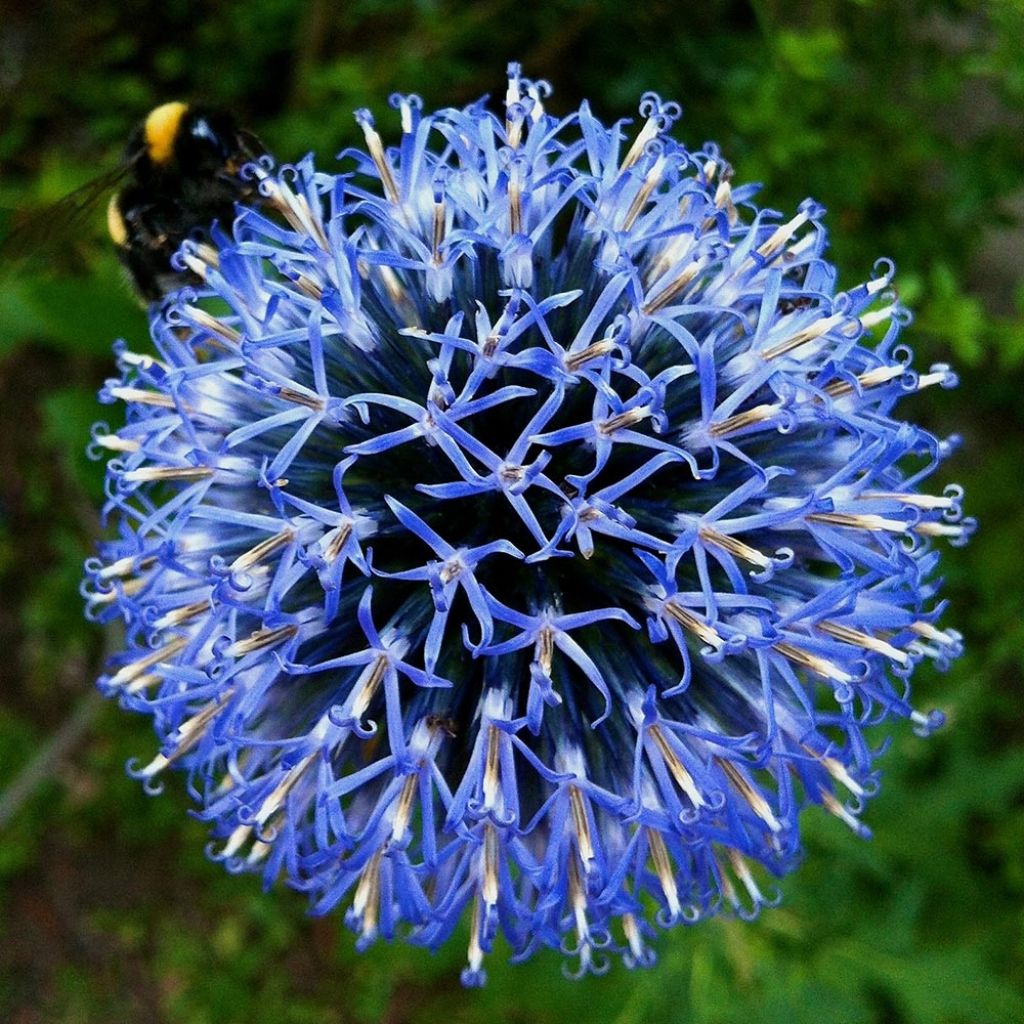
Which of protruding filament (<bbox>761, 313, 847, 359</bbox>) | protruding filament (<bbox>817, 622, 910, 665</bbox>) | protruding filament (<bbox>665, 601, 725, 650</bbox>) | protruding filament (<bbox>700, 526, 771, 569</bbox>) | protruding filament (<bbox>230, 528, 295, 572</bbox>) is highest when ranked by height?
protruding filament (<bbox>230, 528, 295, 572</bbox>)

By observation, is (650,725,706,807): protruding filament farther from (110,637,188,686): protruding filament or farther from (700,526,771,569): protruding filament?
(110,637,188,686): protruding filament

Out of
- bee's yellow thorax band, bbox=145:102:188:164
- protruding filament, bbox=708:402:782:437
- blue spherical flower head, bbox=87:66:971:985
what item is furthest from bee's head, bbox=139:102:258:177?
protruding filament, bbox=708:402:782:437

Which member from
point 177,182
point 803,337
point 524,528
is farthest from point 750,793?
point 177,182

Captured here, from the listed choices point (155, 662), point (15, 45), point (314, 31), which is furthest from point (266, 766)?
point (15, 45)

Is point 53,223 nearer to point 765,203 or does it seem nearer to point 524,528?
point 524,528

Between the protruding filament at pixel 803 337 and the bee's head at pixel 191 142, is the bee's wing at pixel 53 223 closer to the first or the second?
the bee's head at pixel 191 142
